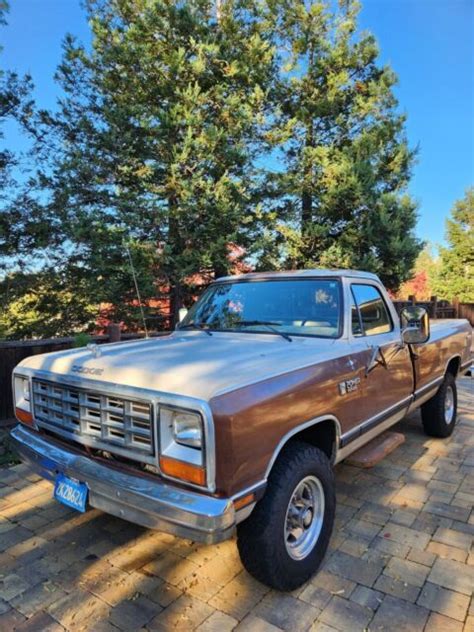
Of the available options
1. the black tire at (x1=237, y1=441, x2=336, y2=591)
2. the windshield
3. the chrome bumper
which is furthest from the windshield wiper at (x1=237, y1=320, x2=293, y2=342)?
the chrome bumper

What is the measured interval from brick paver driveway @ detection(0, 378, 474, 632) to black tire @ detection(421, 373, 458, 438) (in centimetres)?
132

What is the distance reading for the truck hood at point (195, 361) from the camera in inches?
82.9

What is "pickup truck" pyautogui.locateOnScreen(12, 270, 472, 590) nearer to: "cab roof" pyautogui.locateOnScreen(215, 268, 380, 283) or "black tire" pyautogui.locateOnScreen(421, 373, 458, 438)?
"cab roof" pyautogui.locateOnScreen(215, 268, 380, 283)

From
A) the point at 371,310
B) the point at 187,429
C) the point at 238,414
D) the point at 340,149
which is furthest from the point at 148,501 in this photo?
the point at 340,149

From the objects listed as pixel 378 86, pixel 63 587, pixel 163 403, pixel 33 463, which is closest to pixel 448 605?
pixel 163 403

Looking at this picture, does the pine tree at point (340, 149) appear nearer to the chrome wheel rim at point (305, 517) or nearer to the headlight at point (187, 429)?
the chrome wheel rim at point (305, 517)

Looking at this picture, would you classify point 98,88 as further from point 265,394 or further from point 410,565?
point 410,565

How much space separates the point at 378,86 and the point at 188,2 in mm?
5896

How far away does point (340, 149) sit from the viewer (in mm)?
12602

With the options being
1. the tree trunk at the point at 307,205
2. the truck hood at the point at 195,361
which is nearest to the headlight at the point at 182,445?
the truck hood at the point at 195,361

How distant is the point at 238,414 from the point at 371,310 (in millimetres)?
2163

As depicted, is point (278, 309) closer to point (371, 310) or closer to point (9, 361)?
point (371, 310)

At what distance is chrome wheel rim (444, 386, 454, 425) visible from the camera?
5.01m

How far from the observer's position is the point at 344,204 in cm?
1206
